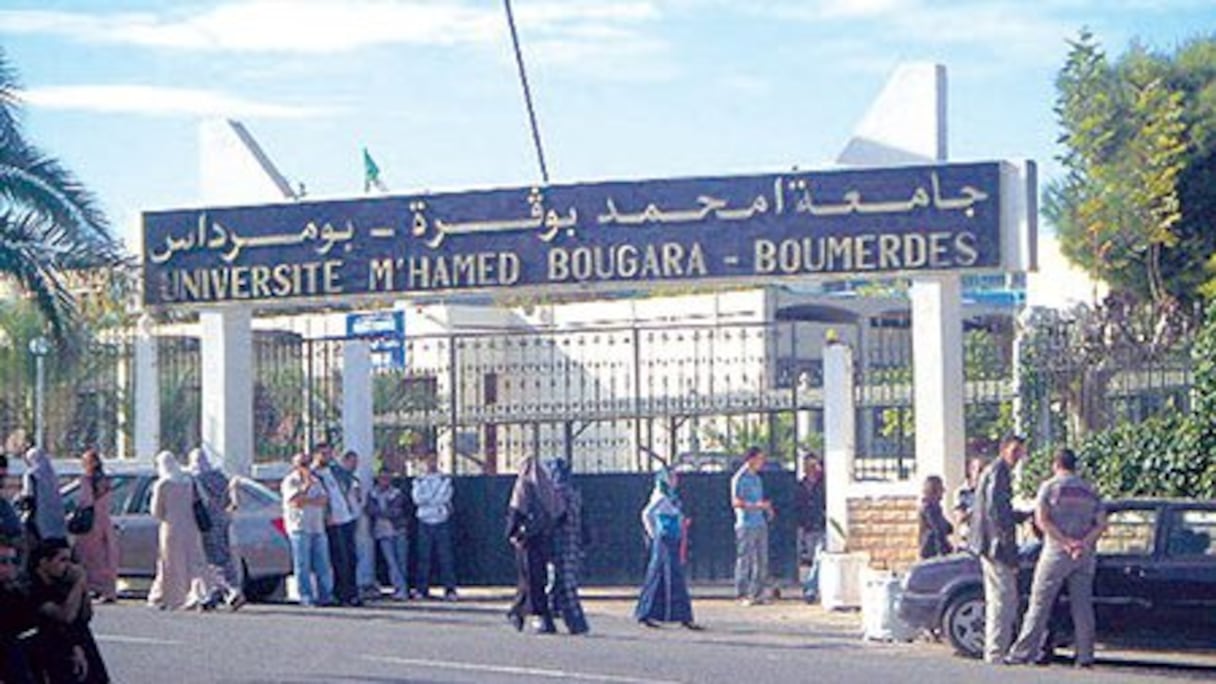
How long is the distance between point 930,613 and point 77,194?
1117 centimetres

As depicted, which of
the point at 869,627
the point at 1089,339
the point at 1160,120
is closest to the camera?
the point at 869,627

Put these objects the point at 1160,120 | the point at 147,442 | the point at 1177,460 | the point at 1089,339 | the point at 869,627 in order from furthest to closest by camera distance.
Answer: the point at 1160,120 < the point at 147,442 < the point at 1089,339 < the point at 1177,460 < the point at 869,627

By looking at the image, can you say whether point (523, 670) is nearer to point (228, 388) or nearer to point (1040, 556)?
point (1040, 556)

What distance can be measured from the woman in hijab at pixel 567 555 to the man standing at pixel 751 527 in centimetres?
351

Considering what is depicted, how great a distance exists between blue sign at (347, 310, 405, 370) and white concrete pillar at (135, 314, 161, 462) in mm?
2396

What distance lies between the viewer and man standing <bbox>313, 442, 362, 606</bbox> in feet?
77.3

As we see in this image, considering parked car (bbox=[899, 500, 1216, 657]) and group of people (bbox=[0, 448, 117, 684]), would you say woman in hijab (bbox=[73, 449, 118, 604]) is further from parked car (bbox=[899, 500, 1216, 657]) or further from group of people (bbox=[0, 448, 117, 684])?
parked car (bbox=[899, 500, 1216, 657])

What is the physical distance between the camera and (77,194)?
2475 centimetres

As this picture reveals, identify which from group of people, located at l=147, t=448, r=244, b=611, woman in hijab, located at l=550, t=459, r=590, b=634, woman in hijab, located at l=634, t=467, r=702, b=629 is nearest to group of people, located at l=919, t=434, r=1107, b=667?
woman in hijab, located at l=634, t=467, r=702, b=629

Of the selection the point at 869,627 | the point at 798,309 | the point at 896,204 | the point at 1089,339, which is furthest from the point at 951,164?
the point at 798,309

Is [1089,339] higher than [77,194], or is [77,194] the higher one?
[77,194]

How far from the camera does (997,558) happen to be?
17547mm

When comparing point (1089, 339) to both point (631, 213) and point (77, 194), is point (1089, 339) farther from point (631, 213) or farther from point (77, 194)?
→ point (77, 194)

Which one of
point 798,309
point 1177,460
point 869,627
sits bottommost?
point 869,627
